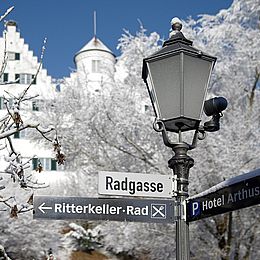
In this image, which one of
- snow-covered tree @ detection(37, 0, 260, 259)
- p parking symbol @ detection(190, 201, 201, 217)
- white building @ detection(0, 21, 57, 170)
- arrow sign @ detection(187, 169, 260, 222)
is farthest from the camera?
white building @ detection(0, 21, 57, 170)

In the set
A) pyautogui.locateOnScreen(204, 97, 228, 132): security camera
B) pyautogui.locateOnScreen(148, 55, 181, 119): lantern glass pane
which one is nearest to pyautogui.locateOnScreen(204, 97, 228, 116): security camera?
pyautogui.locateOnScreen(204, 97, 228, 132): security camera

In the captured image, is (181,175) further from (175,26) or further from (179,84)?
(175,26)

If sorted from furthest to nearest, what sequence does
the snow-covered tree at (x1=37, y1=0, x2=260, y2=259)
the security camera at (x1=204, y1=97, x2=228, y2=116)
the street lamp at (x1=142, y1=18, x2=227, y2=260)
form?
the snow-covered tree at (x1=37, y1=0, x2=260, y2=259)
the security camera at (x1=204, y1=97, x2=228, y2=116)
the street lamp at (x1=142, y1=18, x2=227, y2=260)

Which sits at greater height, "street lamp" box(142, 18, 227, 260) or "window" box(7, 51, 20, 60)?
"window" box(7, 51, 20, 60)

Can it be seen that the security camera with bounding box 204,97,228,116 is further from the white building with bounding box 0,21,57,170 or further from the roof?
the roof

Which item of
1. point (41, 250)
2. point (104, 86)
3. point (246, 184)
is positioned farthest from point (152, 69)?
point (41, 250)

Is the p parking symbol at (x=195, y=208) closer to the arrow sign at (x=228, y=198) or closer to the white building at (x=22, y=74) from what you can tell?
the arrow sign at (x=228, y=198)

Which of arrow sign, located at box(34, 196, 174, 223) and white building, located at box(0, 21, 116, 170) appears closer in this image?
arrow sign, located at box(34, 196, 174, 223)

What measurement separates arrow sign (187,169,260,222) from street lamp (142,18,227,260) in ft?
0.38

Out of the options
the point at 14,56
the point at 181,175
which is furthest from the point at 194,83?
the point at 14,56

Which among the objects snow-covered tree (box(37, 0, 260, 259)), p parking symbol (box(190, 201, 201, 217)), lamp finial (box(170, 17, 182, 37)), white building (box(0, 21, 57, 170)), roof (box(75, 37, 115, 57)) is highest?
roof (box(75, 37, 115, 57))

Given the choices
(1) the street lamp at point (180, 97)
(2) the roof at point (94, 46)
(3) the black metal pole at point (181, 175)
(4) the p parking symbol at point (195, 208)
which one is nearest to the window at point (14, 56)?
(2) the roof at point (94, 46)

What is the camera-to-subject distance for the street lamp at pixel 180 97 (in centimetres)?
455

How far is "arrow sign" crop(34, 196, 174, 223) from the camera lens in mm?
4629
